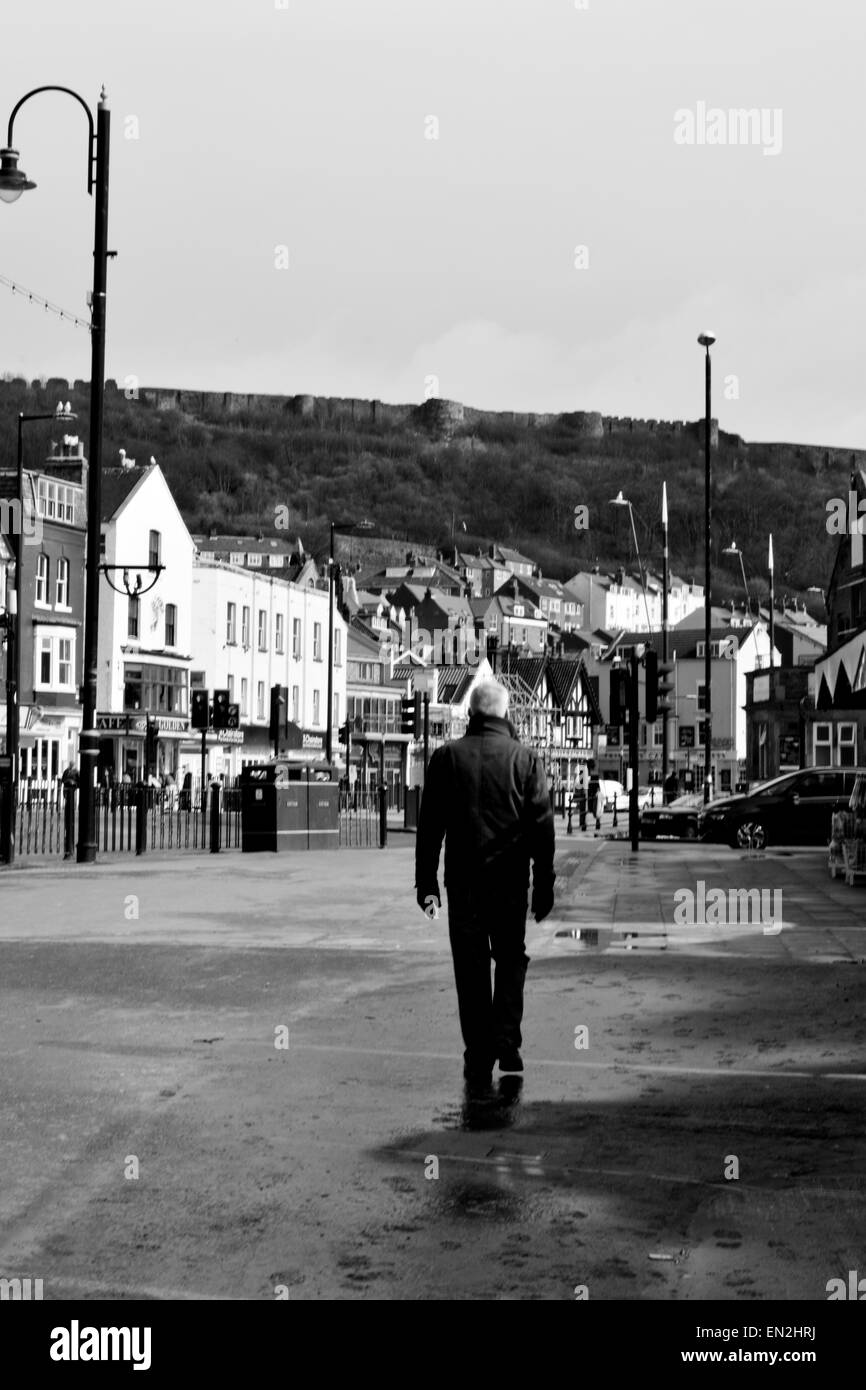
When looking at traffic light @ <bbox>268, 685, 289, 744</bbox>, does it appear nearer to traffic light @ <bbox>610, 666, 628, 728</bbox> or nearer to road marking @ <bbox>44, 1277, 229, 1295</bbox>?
traffic light @ <bbox>610, 666, 628, 728</bbox>

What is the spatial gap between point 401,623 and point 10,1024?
13607cm

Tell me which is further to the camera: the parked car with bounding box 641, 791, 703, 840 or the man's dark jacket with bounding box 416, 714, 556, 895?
Answer: the parked car with bounding box 641, 791, 703, 840

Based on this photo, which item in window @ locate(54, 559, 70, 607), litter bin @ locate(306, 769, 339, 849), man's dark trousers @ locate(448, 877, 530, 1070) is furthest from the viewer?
window @ locate(54, 559, 70, 607)

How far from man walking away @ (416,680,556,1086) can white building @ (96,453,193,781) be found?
6522cm

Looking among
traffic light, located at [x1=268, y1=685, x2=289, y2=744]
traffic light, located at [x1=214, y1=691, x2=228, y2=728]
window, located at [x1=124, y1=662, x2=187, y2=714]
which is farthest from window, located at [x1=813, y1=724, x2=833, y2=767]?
window, located at [x1=124, y1=662, x2=187, y2=714]

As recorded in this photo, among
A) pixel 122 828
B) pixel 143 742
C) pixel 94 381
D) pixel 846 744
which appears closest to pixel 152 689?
pixel 143 742

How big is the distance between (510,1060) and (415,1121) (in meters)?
1.09

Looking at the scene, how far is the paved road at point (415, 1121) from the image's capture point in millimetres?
5891

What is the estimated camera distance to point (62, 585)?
73562mm

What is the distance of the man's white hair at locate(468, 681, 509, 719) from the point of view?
367 inches

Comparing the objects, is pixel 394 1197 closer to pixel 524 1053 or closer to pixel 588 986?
pixel 524 1053

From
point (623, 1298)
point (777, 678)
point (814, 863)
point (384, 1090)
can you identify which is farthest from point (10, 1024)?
point (777, 678)

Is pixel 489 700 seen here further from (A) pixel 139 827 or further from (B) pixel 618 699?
(B) pixel 618 699
